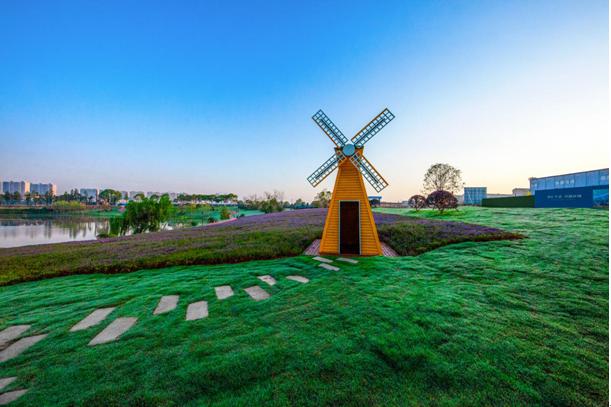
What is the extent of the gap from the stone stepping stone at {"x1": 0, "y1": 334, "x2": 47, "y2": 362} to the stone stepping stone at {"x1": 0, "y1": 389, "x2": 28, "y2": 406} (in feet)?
3.14

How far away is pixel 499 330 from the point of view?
3.39 metres

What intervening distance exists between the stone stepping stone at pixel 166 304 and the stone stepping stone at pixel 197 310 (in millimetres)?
354

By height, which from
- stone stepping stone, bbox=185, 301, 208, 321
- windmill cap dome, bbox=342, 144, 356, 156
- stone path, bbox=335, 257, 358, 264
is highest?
windmill cap dome, bbox=342, 144, 356, 156

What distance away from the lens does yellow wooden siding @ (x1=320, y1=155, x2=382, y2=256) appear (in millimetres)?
8695

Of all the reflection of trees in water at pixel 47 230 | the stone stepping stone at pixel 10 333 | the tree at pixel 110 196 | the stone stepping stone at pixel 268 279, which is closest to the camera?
the stone stepping stone at pixel 10 333

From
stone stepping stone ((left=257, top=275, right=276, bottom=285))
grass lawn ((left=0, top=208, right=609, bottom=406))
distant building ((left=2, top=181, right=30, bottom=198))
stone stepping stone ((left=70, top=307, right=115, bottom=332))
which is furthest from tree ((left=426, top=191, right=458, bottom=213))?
distant building ((left=2, top=181, right=30, bottom=198))

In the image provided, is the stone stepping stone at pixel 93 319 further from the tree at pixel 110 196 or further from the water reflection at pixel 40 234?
the tree at pixel 110 196

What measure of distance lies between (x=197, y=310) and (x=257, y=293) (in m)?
1.26

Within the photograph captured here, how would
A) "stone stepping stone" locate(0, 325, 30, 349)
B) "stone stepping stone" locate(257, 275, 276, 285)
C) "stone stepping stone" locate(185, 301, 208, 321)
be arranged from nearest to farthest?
"stone stepping stone" locate(0, 325, 30, 349)
"stone stepping stone" locate(185, 301, 208, 321)
"stone stepping stone" locate(257, 275, 276, 285)

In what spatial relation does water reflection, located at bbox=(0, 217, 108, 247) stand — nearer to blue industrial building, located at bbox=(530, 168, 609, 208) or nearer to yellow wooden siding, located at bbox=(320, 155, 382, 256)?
yellow wooden siding, located at bbox=(320, 155, 382, 256)

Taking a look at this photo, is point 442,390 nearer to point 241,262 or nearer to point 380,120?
point 241,262

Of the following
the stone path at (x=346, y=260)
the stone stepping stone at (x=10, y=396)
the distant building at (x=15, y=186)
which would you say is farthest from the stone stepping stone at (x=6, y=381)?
the distant building at (x=15, y=186)

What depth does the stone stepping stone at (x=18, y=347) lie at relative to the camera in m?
2.87

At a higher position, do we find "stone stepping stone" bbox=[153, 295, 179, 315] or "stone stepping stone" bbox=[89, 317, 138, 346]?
"stone stepping stone" bbox=[153, 295, 179, 315]
